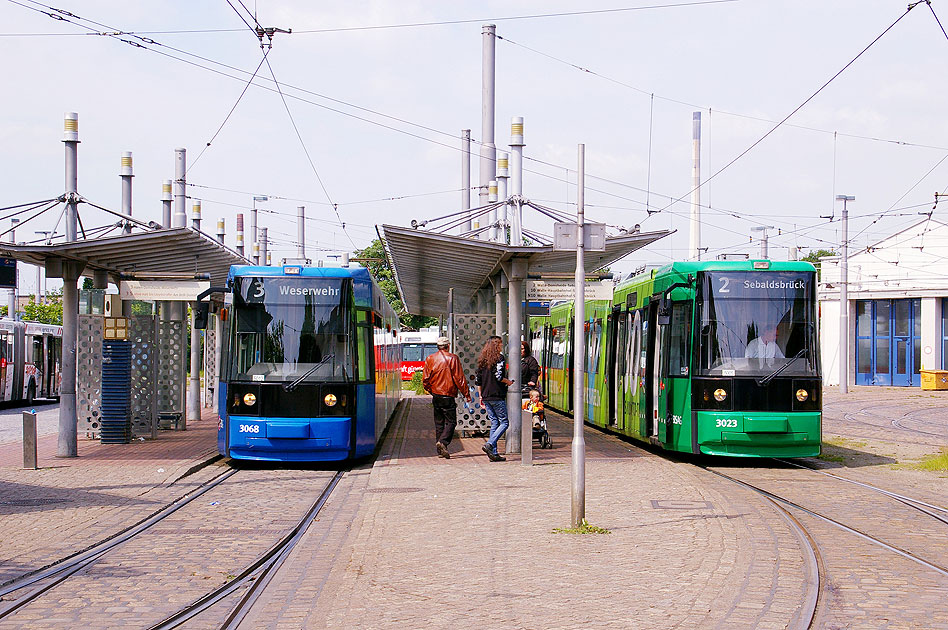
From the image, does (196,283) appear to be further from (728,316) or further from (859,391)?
(859,391)

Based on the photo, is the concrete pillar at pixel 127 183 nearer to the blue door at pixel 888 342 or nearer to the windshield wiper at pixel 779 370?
the windshield wiper at pixel 779 370

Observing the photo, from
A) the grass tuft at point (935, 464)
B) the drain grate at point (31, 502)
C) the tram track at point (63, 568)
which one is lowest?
the grass tuft at point (935, 464)

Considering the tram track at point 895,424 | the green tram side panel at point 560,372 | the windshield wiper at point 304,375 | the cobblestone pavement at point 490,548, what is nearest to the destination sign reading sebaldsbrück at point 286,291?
the windshield wiper at point 304,375

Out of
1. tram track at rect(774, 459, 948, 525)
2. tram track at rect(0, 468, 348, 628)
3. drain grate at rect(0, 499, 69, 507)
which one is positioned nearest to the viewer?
tram track at rect(0, 468, 348, 628)

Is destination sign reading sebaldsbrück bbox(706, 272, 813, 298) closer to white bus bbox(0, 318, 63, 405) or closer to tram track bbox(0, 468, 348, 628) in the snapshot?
tram track bbox(0, 468, 348, 628)

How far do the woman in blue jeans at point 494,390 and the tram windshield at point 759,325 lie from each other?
2.88m

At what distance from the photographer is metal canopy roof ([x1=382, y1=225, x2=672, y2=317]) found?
16406mm

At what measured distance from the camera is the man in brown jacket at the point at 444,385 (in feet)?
55.1

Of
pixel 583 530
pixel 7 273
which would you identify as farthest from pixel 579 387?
pixel 7 273

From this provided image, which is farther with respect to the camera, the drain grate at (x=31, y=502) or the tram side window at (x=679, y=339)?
the tram side window at (x=679, y=339)

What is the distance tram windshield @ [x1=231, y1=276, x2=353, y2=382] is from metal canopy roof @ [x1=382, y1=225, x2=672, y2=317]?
1.54 metres

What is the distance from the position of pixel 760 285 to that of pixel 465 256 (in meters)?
4.65

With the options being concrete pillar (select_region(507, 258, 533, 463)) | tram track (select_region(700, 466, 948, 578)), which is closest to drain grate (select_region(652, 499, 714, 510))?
tram track (select_region(700, 466, 948, 578))

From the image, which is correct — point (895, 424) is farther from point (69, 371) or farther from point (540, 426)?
point (69, 371)
